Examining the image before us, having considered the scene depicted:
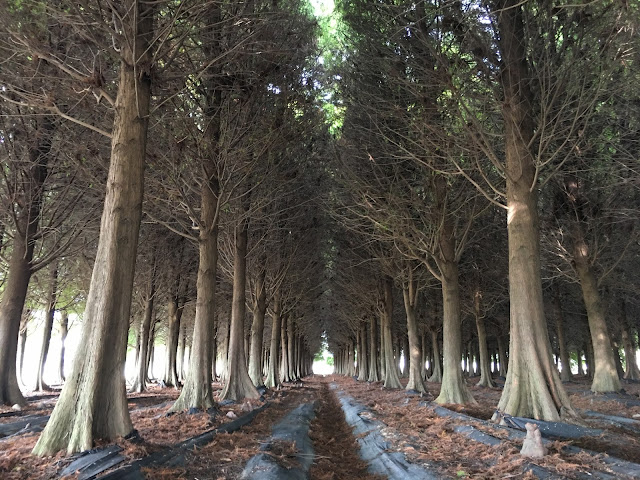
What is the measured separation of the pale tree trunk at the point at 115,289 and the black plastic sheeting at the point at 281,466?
65.9 inches

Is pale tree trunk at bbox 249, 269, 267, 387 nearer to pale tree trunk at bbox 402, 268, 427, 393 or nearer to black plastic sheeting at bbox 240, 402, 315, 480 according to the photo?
pale tree trunk at bbox 402, 268, 427, 393

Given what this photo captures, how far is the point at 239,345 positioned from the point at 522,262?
8.52 meters

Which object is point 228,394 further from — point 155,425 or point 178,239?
point 178,239

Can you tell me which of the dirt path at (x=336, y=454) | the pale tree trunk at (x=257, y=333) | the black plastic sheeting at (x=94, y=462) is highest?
the pale tree trunk at (x=257, y=333)

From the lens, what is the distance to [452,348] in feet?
37.6

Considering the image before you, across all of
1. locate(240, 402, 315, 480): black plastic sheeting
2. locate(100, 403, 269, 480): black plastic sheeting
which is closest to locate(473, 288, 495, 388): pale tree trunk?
locate(240, 402, 315, 480): black plastic sheeting

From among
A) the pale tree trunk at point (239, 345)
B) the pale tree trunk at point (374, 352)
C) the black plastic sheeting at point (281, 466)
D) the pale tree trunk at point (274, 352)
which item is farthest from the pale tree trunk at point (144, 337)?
the pale tree trunk at point (374, 352)

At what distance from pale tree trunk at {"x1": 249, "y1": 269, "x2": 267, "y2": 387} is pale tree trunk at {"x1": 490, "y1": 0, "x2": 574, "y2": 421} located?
35.8 feet

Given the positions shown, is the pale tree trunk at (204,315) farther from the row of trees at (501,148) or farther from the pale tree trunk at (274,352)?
the pale tree trunk at (274,352)

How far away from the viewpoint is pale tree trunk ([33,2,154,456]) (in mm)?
4707

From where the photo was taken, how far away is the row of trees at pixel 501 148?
25.0 ft

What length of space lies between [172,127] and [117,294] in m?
5.51

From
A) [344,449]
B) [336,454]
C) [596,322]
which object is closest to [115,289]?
[336,454]


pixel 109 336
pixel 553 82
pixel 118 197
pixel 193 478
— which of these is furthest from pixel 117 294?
pixel 553 82
